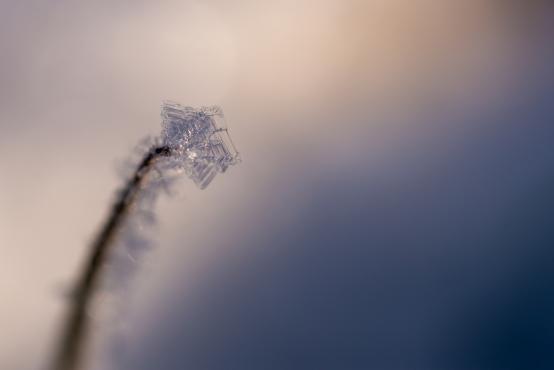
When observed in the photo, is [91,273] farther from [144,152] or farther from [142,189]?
[144,152]

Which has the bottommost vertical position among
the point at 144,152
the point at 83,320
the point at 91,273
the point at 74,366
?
the point at 74,366

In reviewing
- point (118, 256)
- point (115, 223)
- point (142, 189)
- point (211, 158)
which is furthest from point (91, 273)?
point (211, 158)

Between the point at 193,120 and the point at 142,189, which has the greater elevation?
the point at 193,120

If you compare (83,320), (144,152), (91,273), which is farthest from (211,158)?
(83,320)

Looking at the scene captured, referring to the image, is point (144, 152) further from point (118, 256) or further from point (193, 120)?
point (118, 256)

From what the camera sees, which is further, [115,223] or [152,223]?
[152,223]

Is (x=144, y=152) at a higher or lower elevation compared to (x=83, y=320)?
higher
